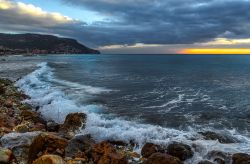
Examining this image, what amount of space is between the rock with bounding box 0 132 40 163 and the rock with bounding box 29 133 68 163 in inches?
24.6

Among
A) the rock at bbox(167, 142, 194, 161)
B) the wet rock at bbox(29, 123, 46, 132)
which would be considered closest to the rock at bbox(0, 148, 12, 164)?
the wet rock at bbox(29, 123, 46, 132)

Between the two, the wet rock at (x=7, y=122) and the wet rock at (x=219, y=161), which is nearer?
the wet rock at (x=219, y=161)

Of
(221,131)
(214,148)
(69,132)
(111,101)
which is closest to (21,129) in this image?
(69,132)

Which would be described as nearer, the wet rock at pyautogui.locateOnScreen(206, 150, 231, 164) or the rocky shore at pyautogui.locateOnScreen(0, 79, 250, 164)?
the rocky shore at pyautogui.locateOnScreen(0, 79, 250, 164)

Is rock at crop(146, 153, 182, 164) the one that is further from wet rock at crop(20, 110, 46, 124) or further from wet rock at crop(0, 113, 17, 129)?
wet rock at crop(20, 110, 46, 124)

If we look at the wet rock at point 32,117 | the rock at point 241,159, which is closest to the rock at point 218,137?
the rock at point 241,159

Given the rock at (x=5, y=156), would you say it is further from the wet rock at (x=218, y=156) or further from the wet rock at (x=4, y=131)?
the wet rock at (x=218, y=156)

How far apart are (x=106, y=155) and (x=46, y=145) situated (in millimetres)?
2618

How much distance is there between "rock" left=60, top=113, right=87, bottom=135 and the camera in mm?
18789

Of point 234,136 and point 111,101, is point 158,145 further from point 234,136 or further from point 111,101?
point 111,101

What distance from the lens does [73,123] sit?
19.2 metres

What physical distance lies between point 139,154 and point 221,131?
7.89m

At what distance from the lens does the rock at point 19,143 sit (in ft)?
45.2

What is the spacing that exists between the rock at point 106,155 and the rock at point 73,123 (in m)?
5.12
